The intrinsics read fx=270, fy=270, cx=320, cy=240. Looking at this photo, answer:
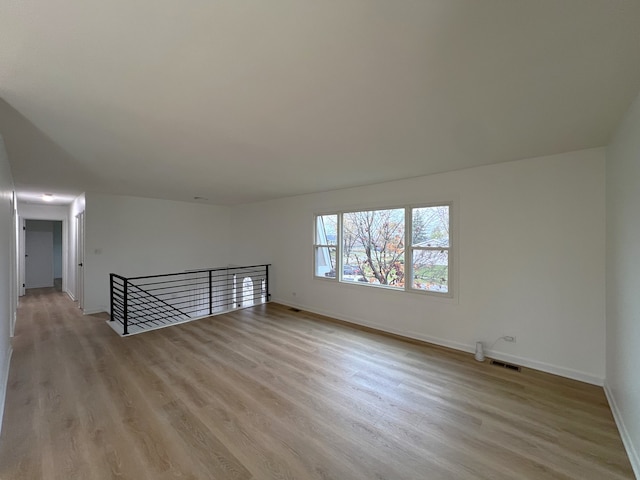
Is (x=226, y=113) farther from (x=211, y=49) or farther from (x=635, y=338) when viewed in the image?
(x=635, y=338)

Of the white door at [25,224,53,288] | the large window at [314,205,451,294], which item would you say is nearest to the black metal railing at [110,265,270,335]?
the large window at [314,205,451,294]

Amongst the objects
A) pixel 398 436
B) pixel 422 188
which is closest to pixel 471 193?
pixel 422 188

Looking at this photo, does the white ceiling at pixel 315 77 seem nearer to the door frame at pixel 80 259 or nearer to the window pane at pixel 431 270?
the window pane at pixel 431 270

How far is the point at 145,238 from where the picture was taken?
611 centimetres

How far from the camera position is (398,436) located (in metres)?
2.04

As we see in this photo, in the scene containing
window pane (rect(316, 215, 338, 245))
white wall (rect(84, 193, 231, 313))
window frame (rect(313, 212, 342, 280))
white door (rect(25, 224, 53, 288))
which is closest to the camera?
window frame (rect(313, 212, 342, 280))

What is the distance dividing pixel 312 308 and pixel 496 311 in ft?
10.3

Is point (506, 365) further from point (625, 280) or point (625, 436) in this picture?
point (625, 280)

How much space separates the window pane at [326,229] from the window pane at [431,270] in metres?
1.59

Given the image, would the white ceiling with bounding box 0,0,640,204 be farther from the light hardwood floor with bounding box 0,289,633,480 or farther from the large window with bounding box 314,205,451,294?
the light hardwood floor with bounding box 0,289,633,480

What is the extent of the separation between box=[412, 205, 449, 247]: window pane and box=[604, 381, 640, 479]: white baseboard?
2.06 metres

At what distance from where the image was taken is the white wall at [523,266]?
9.11 ft

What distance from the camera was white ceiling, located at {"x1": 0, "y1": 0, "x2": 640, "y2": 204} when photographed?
1.13 meters

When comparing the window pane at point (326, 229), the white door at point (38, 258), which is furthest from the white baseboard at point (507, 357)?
the white door at point (38, 258)
